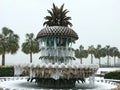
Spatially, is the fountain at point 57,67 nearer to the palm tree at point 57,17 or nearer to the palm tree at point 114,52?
the palm tree at point 57,17

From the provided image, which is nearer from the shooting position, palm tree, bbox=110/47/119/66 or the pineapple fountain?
the pineapple fountain

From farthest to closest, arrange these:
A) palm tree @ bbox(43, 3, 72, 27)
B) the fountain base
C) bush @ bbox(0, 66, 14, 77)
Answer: bush @ bbox(0, 66, 14, 77) → palm tree @ bbox(43, 3, 72, 27) → the fountain base

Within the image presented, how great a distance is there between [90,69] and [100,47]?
121 meters

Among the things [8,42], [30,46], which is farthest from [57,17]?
[30,46]

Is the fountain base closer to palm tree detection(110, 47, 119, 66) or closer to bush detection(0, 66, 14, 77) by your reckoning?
bush detection(0, 66, 14, 77)

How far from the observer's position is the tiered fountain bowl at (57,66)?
2198 cm

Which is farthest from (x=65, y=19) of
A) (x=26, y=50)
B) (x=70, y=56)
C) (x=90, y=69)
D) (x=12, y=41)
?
(x=26, y=50)

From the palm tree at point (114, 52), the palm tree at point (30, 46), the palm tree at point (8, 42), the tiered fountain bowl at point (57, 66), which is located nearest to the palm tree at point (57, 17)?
the tiered fountain bowl at point (57, 66)

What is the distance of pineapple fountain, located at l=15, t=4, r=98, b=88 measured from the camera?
72.2 ft

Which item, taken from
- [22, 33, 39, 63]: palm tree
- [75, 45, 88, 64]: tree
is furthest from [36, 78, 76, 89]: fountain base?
[75, 45, 88, 64]: tree

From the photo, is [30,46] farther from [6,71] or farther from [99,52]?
[99,52]

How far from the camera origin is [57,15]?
27359 mm

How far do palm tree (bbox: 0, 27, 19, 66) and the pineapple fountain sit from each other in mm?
32295

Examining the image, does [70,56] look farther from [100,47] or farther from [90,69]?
[100,47]
